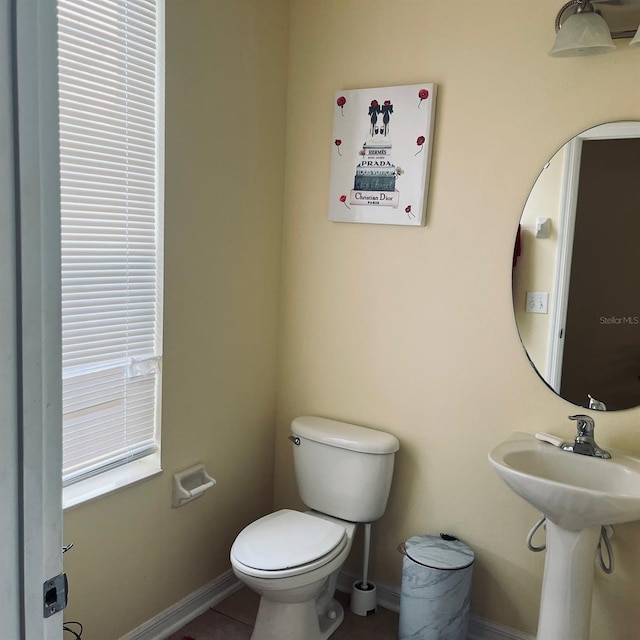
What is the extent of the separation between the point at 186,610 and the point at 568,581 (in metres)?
1.35

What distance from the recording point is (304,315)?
2666 mm

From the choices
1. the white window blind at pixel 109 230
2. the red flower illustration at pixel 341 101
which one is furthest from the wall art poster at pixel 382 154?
the white window blind at pixel 109 230

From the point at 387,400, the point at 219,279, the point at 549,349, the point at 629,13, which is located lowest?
the point at 387,400

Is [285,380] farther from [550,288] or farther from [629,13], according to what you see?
[629,13]

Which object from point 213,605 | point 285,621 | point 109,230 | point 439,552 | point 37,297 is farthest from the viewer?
point 213,605

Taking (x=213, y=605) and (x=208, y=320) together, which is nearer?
(x=208, y=320)

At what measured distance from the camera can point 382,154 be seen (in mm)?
2391

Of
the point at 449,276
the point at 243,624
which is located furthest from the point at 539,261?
the point at 243,624

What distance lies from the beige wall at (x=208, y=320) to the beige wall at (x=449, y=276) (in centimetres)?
15

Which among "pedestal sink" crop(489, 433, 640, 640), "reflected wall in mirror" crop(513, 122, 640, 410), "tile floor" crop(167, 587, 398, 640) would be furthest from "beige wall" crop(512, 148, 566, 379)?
"tile floor" crop(167, 587, 398, 640)

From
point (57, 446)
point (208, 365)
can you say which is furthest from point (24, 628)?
point (208, 365)

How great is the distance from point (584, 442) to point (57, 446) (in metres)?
1.70

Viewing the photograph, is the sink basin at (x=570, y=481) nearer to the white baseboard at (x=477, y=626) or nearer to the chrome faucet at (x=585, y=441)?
the chrome faucet at (x=585, y=441)

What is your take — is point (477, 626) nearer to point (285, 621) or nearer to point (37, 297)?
point (285, 621)
